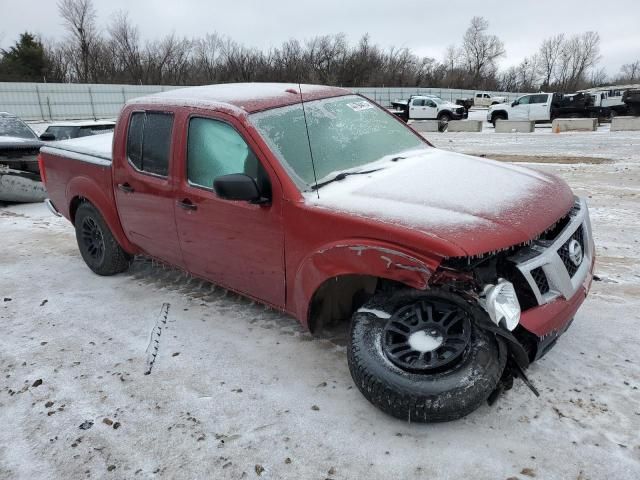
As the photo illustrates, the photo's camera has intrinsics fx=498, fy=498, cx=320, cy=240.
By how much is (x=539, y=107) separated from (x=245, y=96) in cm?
2407

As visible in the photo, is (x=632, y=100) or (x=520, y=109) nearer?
(x=632, y=100)

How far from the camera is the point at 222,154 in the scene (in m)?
3.37

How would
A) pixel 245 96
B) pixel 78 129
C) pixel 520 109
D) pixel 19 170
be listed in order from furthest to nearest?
pixel 520 109 < pixel 78 129 < pixel 19 170 < pixel 245 96

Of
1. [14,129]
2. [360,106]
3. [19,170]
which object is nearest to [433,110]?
[14,129]

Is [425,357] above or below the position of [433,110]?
below

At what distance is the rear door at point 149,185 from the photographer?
3.73 meters

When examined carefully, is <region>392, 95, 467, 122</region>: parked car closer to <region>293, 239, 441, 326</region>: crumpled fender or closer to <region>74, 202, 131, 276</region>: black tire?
<region>74, 202, 131, 276</region>: black tire

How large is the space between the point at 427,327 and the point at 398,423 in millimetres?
527

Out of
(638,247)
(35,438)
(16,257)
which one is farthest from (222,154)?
(638,247)

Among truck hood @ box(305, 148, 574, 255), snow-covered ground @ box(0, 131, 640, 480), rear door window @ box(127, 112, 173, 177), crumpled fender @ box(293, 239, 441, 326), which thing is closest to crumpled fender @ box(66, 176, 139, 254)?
snow-covered ground @ box(0, 131, 640, 480)

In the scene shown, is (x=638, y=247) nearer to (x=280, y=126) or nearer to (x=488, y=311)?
(x=488, y=311)

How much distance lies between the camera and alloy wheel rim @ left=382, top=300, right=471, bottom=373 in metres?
2.51

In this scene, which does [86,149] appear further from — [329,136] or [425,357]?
[425,357]

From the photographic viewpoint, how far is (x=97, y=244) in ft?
16.1
